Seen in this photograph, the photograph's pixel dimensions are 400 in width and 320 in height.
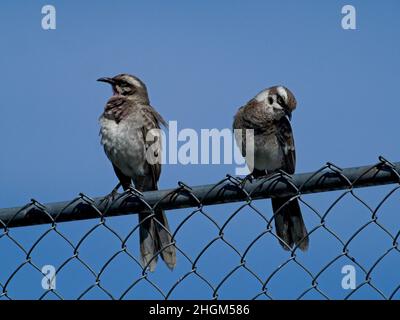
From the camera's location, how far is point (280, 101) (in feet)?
21.5

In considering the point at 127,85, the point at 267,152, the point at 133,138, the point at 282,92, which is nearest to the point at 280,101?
the point at 282,92

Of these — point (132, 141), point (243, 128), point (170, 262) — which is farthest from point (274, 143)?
point (170, 262)

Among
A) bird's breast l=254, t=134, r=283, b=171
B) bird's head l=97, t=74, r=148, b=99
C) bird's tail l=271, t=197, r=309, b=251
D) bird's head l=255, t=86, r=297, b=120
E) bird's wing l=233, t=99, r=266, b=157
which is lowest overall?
bird's tail l=271, t=197, r=309, b=251

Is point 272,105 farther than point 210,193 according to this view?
Yes

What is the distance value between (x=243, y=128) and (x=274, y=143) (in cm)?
29

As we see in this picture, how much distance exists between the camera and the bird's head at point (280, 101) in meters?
6.47

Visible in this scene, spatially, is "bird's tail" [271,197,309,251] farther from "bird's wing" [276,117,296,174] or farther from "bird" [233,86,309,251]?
"bird's wing" [276,117,296,174]

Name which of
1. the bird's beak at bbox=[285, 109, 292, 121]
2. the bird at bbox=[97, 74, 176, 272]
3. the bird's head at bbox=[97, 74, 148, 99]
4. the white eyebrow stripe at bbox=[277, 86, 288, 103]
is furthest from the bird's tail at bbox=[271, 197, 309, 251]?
the bird's head at bbox=[97, 74, 148, 99]

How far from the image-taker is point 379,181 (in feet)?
11.2

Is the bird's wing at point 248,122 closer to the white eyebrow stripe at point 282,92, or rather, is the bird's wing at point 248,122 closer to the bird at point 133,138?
the white eyebrow stripe at point 282,92

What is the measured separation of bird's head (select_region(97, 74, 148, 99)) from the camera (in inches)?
273

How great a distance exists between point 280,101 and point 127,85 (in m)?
1.32

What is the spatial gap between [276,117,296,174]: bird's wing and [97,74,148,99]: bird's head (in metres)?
1.21
